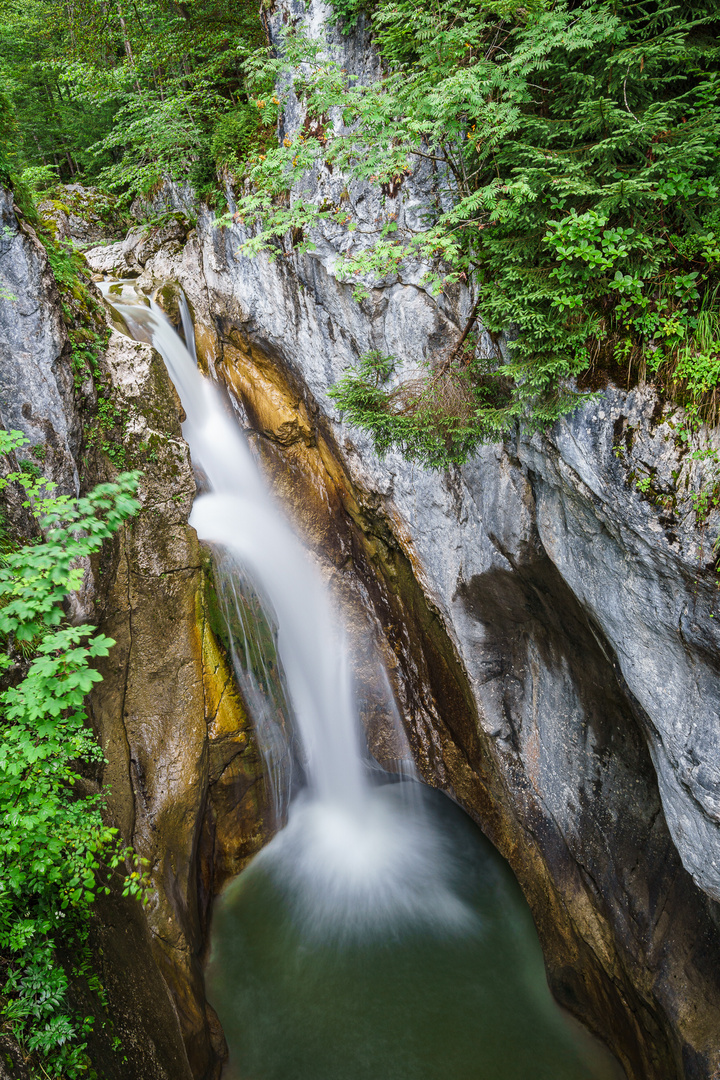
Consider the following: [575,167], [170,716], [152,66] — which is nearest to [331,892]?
[170,716]

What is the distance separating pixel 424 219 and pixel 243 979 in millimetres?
9310

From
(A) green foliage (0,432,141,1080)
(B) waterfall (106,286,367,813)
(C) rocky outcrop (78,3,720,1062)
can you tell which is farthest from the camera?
(B) waterfall (106,286,367,813)

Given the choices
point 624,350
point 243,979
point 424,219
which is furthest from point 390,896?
point 424,219

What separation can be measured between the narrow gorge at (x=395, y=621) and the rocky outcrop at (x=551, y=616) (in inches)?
1.2

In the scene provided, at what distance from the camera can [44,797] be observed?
11.8ft

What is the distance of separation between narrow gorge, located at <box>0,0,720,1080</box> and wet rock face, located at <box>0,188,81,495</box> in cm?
4

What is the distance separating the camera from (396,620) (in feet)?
28.0

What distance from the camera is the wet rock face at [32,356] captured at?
18.3ft

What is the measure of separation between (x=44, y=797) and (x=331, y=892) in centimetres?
531

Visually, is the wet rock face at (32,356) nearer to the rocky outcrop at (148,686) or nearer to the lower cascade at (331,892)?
the rocky outcrop at (148,686)

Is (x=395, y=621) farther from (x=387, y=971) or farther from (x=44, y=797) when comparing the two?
(x=44, y=797)

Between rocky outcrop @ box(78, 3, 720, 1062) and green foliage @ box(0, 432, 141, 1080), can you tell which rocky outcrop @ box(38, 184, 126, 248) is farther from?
green foliage @ box(0, 432, 141, 1080)

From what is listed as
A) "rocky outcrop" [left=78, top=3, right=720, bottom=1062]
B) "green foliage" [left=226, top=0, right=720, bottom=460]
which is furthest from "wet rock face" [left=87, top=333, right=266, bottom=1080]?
"green foliage" [left=226, top=0, right=720, bottom=460]

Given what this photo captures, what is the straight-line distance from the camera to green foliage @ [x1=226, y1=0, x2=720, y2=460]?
329cm
